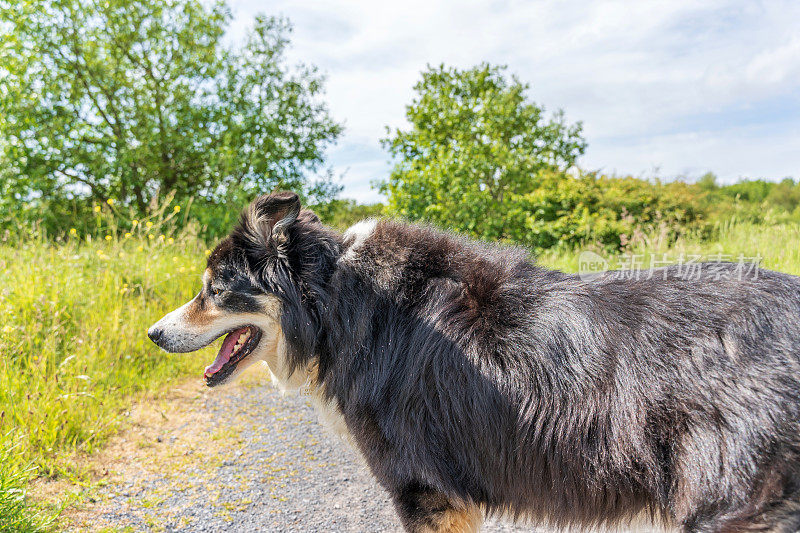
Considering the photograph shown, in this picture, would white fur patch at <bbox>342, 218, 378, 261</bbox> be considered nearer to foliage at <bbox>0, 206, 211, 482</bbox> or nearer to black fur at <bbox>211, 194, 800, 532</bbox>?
black fur at <bbox>211, 194, 800, 532</bbox>

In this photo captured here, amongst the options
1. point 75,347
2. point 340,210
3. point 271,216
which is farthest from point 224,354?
point 340,210

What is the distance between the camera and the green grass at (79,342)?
3.96 m

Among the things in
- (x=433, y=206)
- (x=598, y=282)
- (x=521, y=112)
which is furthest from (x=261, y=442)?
(x=521, y=112)

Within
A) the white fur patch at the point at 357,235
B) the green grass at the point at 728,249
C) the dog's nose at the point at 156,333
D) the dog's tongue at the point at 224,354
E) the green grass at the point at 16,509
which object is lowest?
the green grass at the point at 16,509

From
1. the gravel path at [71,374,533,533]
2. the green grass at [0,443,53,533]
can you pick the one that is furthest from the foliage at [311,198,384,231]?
Answer: the green grass at [0,443,53,533]

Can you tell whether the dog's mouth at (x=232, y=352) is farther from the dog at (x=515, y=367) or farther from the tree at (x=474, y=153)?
the tree at (x=474, y=153)

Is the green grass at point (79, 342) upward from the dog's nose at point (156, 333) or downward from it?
downward

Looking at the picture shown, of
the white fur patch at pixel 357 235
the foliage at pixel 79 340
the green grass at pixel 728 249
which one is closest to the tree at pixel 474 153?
the green grass at pixel 728 249

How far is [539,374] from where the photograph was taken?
233 centimetres

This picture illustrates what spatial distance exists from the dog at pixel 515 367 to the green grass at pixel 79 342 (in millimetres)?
1603

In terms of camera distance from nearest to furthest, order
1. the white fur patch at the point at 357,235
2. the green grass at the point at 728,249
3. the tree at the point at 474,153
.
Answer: the white fur patch at the point at 357,235 < the green grass at the point at 728,249 < the tree at the point at 474,153

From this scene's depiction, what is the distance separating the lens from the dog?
6.64ft

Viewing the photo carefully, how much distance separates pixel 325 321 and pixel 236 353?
28.6 inches

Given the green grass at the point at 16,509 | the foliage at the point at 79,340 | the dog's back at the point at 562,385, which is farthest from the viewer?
the foliage at the point at 79,340
